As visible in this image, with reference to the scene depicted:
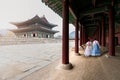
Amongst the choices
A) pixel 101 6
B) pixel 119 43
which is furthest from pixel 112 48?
pixel 119 43

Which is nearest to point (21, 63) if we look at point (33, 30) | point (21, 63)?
point (21, 63)

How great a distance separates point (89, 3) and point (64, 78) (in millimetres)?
5790

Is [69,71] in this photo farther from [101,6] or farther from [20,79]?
[101,6]

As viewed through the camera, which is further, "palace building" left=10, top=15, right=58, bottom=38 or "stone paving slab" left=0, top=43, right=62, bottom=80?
"palace building" left=10, top=15, right=58, bottom=38

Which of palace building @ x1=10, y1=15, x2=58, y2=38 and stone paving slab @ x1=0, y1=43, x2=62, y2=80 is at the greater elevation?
palace building @ x1=10, y1=15, x2=58, y2=38

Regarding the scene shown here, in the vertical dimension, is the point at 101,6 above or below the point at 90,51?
above

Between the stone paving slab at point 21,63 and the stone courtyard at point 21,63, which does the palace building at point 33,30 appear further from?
the stone paving slab at point 21,63

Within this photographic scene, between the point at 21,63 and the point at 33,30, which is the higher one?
the point at 33,30

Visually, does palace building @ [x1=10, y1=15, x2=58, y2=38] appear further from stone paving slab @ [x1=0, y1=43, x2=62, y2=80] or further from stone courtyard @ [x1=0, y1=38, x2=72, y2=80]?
stone paving slab @ [x1=0, y1=43, x2=62, y2=80]

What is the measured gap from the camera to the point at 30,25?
182 feet

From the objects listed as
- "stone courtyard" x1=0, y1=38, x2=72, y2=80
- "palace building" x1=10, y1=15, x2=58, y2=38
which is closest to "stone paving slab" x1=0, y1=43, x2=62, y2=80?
"stone courtyard" x1=0, y1=38, x2=72, y2=80

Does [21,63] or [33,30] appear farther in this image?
[33,30]

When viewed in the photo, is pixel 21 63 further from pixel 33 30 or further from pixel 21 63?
pixel 33 30

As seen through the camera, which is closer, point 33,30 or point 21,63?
point 21,63
